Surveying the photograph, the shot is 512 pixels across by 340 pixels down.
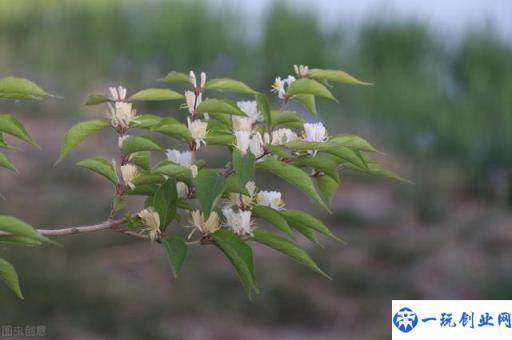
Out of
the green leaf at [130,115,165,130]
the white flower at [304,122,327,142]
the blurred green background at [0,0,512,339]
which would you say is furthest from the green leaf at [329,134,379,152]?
the blurred green background at [0,0,512,339]

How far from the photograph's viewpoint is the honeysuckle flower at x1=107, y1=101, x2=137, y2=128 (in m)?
1.86

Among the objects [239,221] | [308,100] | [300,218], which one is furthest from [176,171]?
[308,100]

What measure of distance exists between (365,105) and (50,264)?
3.44 m

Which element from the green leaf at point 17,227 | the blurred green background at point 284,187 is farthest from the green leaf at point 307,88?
the blurred green background at point 284,187

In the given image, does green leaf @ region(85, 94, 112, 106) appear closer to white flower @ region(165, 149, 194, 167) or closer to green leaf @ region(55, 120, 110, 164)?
green leaf @ region(55, 120, 110, 164)

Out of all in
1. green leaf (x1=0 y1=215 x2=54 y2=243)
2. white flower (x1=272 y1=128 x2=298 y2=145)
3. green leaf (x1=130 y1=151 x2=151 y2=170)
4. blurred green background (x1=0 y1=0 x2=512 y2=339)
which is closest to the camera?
green leaf (x1=0 y1=215 x2=54 y2=243)

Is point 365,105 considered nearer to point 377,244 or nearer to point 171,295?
point 377,244

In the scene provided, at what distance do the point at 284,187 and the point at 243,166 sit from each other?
195 inches

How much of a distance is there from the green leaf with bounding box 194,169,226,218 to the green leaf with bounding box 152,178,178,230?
0.10 metres

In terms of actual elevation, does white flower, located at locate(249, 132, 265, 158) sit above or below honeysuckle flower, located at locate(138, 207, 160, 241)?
above

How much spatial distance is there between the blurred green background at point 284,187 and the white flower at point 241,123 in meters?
1.56

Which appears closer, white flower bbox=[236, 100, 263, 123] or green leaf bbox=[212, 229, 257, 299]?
green leaf bbox=[212, 229, 257, 299]

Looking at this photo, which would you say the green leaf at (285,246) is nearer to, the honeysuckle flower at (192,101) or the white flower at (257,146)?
the white flower at (257,146)

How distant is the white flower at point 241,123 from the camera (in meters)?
1.86
